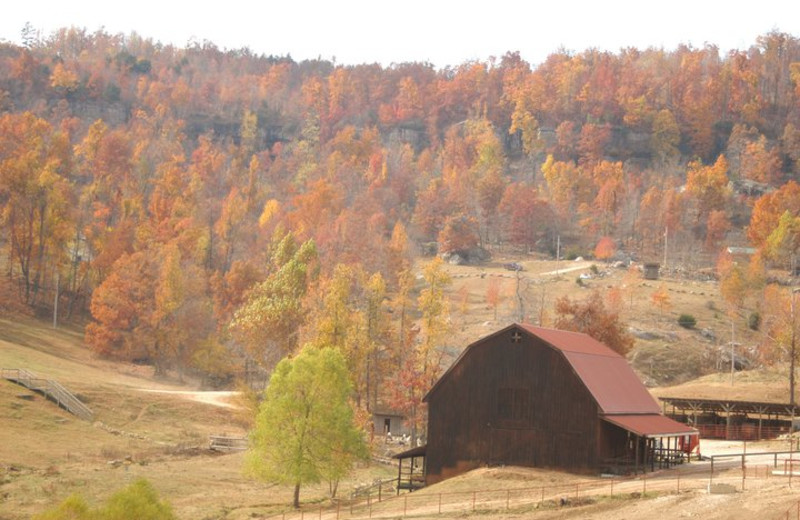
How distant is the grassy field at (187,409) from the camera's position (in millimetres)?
52188

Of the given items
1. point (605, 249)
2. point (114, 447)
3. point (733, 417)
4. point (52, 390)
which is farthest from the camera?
point (605, 249)

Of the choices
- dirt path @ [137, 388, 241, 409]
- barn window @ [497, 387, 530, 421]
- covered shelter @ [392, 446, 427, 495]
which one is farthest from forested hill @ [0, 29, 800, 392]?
barn window @ [497, 387, 530, 421]

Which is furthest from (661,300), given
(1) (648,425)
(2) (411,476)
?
(2) (411,476)

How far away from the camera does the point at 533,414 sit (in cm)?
5409

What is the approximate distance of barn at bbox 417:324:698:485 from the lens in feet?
174

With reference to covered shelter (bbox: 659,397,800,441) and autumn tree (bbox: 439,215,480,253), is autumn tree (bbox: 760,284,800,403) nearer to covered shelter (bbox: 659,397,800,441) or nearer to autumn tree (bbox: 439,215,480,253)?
covered shelter (bbox: 659,397,800,441)

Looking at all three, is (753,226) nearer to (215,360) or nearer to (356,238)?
(356,238)

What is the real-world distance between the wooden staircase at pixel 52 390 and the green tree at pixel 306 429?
56.0ft

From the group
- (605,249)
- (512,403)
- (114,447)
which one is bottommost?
(114,447)

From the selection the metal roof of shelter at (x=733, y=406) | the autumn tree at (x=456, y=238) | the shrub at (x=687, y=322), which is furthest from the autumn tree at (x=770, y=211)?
the metal roof of shelter at (x=733, y=406)

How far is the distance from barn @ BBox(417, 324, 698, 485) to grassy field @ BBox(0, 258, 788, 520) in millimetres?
1985

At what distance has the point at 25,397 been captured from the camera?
69.6 meters

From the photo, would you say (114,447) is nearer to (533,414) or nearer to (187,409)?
(187,409)

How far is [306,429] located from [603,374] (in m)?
15.2
